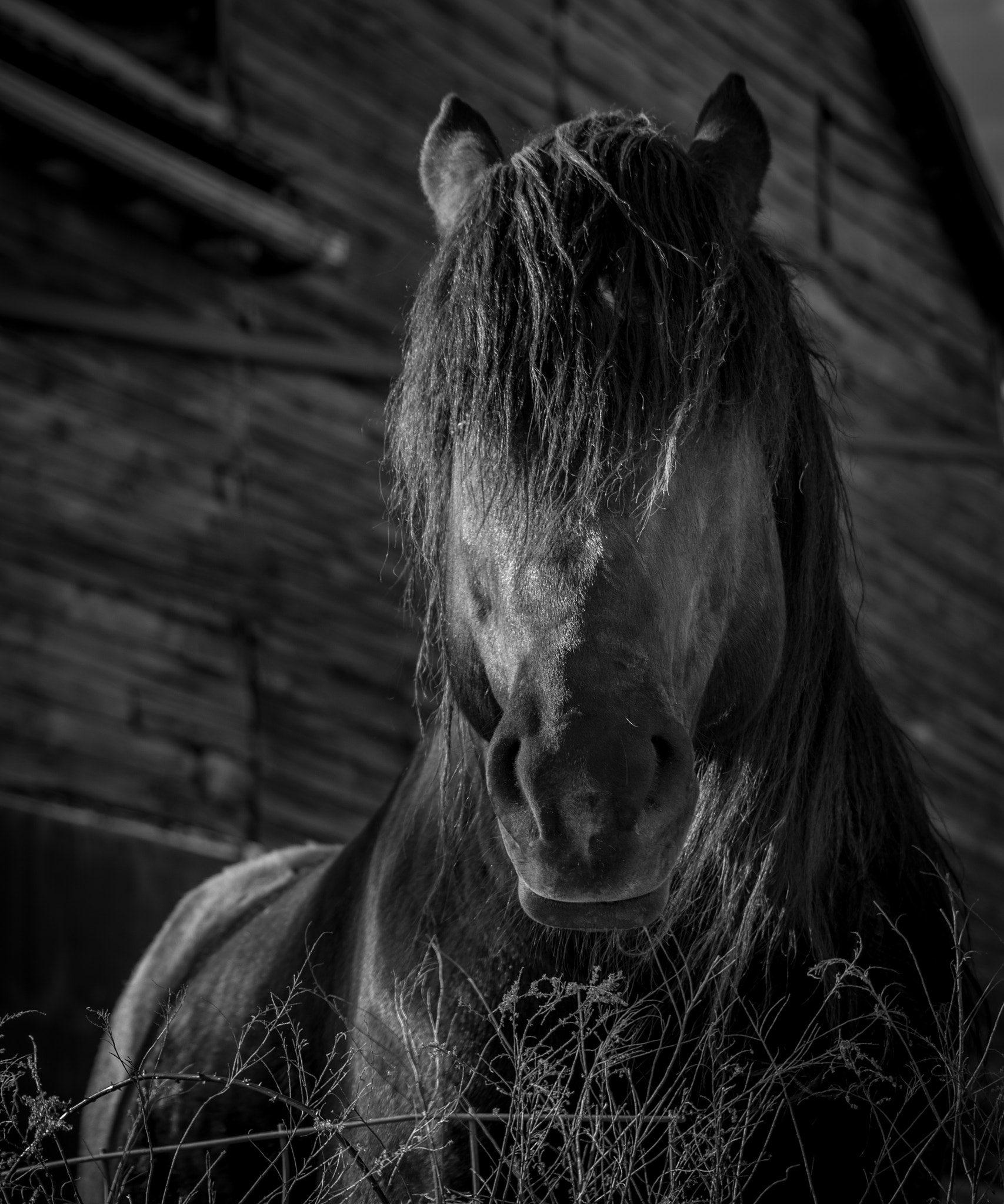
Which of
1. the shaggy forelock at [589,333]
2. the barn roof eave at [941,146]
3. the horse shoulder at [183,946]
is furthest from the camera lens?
the barn roof eave at [941,146]

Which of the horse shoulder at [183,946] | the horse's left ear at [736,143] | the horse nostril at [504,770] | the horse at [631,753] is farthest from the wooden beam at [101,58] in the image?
the horse nostril at [504,770]

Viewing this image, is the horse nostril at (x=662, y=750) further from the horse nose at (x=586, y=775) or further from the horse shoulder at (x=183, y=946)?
the horse shoulder at (x=183, y=946)

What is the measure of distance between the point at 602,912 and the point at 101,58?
6.62 metres

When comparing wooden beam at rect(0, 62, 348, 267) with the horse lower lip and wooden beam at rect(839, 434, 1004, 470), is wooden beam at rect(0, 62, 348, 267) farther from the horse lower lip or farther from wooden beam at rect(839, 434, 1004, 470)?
the horse lower lip

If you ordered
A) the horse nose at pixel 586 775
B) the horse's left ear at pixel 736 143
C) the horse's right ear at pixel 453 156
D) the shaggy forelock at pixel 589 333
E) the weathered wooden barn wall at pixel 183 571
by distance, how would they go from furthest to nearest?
the weathered wooden barn wall at pixel 183 571, the horse's right ear at pixel 453 156, the horse's left ear at pixel 736 143, the shaggy forelock at pixel 589 333, the horse nose at pixel 586 775

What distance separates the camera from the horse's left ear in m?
3.11

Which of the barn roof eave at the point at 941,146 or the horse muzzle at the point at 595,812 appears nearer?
the horse muzzle at the point at 595,812

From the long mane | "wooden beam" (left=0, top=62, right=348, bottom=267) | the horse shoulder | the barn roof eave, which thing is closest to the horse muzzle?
the long mane

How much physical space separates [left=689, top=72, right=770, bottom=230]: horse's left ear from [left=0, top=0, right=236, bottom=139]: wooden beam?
467cm

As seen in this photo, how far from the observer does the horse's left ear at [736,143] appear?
3105 mm

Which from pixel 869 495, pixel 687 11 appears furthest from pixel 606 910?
pixel 687 11

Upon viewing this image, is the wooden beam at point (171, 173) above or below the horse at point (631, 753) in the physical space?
below

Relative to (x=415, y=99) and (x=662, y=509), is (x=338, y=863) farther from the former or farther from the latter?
(x=415, y=99)

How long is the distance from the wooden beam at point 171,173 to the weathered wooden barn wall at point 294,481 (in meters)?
0.30
